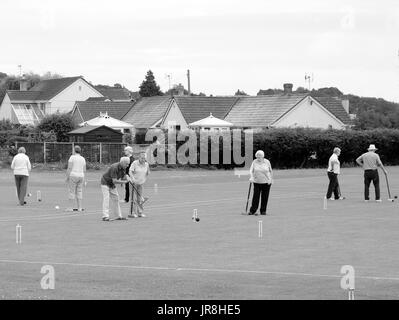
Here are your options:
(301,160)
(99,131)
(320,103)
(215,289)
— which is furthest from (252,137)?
(215,289)

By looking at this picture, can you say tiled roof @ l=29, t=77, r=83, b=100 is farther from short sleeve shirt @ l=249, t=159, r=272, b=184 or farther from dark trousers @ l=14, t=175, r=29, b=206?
short sleeve shirt @ l=249, t=159, r=272, b=184

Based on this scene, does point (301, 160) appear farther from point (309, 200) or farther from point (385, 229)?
point (385, 229)

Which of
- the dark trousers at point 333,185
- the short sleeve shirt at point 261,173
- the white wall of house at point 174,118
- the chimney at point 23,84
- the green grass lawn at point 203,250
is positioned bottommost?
the green grass lawn at point 203,250

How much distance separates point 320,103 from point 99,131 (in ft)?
93.4

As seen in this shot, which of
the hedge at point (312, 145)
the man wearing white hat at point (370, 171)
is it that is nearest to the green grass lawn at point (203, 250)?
the man wearing white hat at point (370, 171)

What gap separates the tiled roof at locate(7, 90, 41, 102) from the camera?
11125 cm

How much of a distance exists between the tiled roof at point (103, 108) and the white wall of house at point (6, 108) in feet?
48.0

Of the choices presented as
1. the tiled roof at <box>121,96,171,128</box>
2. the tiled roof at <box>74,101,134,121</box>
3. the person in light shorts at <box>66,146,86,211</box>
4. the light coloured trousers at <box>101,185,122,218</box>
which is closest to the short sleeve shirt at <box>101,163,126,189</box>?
the light coloured trousers at <box>101,185,122,218</box>

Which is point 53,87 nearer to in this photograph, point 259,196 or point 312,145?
point 312,145

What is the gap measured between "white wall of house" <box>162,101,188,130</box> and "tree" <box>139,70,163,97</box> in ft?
139

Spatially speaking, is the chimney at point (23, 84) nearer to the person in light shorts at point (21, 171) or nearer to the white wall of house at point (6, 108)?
the white wall of house at point (6, 108)

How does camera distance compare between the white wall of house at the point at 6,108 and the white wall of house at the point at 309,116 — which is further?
the white wall of house at the point at 6,108

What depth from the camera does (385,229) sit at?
2330cm

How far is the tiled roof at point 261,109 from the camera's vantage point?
285 feet
